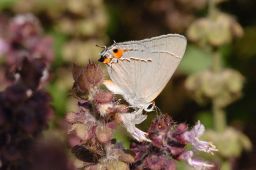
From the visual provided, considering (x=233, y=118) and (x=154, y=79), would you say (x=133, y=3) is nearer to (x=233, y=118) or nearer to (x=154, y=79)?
(x=233, y=118)

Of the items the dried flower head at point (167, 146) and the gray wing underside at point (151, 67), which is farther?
the gray wing underside at point (151, 67)

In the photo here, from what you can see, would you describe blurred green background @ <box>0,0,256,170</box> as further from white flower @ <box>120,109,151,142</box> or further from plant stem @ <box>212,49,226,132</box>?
white flower @ <box>120,109,151,142</box>

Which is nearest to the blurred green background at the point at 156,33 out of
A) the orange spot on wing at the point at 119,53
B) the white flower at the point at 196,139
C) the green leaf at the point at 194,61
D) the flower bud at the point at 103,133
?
the green leaf at the point at 194,61

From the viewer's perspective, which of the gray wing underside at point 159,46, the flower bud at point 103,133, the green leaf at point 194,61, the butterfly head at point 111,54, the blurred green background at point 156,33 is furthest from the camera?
the green leaf at point 194,61

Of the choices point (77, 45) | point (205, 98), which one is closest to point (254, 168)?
point (205, 98)

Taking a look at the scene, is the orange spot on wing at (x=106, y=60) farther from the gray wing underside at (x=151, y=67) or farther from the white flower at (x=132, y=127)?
the white flower at (x=132, y=127)

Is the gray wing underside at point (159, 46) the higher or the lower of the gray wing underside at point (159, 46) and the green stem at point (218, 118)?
the higher

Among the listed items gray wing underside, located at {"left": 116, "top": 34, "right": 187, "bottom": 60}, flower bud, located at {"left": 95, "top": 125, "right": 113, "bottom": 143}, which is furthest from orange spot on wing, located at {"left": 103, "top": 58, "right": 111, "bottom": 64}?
flower bud, located at {"left": 95, "top": 125, "right": 113, "bottom": 143}

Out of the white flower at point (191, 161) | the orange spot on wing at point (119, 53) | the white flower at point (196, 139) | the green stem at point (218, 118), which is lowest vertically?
the green stem at point (218, 118)
